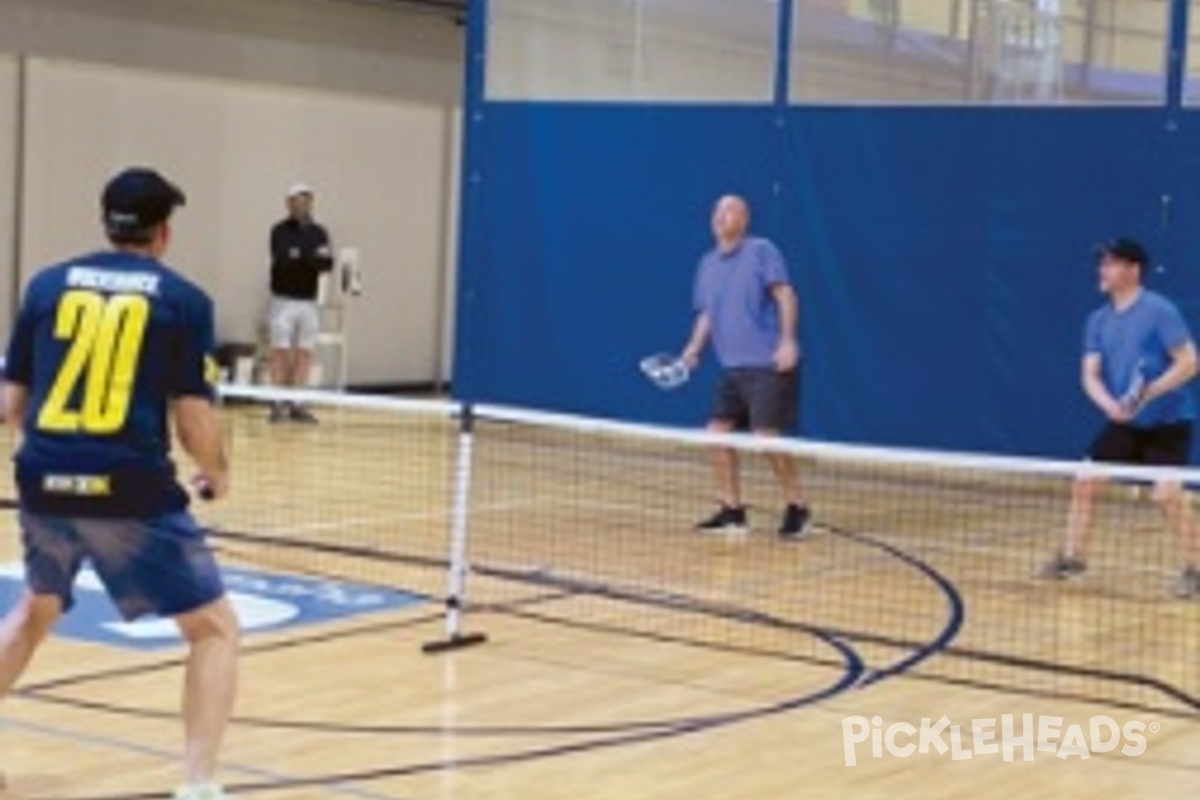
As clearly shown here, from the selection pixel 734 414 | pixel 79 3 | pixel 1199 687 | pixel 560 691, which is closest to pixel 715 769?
pixel 560 691

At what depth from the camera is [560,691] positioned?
27.9 feet

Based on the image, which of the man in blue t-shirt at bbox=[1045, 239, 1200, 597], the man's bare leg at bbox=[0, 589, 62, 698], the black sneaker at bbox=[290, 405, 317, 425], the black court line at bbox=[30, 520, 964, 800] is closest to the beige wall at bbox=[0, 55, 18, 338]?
the black sneaker at bbox=[290, 405, 317, 425]

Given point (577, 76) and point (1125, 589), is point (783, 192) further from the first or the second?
point (1125, 589)

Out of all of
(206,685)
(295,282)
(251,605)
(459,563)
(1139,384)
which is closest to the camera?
(206,685)

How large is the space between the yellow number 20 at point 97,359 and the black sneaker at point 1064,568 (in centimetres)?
726

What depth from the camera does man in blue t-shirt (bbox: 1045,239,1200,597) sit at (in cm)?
1141

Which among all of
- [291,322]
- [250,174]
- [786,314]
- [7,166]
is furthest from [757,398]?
[250,174]

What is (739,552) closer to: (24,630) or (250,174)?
(24,630)

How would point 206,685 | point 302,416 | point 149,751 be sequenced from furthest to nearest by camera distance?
1. point 302,416
2. point 149,751
3. point 206,685

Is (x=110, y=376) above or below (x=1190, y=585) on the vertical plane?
above

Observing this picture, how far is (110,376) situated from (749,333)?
7594 mm

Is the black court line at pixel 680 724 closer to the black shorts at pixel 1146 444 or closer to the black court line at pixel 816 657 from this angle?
the black court line at pixel 816 657

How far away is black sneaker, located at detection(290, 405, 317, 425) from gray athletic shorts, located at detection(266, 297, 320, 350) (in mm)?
828

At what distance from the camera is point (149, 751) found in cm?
725
